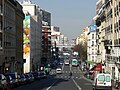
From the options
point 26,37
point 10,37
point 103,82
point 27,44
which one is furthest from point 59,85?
point 26,37

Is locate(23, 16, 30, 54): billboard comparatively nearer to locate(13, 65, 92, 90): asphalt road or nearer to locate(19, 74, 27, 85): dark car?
locate(13, 65, 92, 90): asphalt road

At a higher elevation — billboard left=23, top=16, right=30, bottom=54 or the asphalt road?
billboard left=23, top=16, right=30, bottom=54

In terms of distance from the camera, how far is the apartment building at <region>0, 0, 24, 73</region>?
255 ft

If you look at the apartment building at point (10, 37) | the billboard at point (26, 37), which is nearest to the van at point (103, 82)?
the apartment building at point (10, 37)

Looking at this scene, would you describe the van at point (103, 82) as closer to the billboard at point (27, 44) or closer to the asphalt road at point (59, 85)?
the asphalt road at point (59, 85)

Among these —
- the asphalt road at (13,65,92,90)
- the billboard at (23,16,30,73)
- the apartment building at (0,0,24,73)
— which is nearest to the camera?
the asphalt road at (13,65,92,90)

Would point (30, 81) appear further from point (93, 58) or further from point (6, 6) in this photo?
point (93, 58)

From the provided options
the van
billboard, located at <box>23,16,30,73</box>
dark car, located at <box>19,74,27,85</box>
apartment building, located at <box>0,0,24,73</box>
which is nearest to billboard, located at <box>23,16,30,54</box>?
billboard, located at <box>23,16,30,73</box>

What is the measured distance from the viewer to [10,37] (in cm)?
9081

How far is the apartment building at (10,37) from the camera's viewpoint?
255 feet

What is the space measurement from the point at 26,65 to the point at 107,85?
319 feet

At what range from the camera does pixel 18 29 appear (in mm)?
108125

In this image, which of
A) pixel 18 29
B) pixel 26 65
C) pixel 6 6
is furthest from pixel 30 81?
pixel 26 65

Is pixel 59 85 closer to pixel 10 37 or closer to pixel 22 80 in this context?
pixel 22 80
